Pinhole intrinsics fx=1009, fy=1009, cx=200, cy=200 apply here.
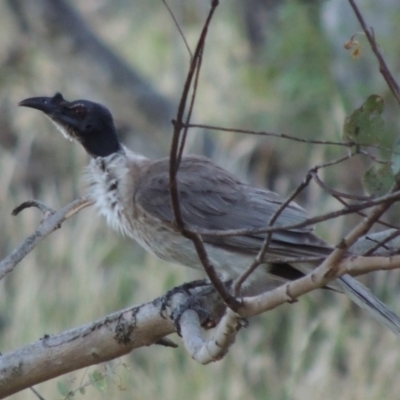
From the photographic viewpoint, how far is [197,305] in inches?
133

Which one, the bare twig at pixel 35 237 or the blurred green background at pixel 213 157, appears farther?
the blurred green background at pixel 213 157

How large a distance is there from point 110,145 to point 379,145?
2.42 meters

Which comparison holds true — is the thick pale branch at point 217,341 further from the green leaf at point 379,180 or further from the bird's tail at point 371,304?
the bird's tail at point 371,304

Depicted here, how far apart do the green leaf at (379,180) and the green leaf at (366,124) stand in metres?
0.09

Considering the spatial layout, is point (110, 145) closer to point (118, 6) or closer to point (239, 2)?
point (239, 2)

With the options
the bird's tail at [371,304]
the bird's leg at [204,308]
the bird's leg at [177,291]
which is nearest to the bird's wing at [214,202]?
the bird's leg at [177,291]

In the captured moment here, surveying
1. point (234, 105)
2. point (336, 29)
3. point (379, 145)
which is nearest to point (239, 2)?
point (234, 105)

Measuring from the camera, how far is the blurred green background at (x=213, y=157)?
22.9ft

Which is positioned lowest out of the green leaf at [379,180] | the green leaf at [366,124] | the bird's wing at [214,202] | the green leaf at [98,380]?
the green leaf at [379,180]

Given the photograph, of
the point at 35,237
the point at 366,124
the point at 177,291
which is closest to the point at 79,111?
the point at 177,291

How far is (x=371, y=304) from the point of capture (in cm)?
357

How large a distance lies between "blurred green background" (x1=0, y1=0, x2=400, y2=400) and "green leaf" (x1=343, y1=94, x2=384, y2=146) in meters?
3.11

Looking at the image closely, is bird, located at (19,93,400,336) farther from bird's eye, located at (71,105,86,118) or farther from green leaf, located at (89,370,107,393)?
green leaf, located at (89,370,107,393)

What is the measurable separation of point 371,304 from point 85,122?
165cm
